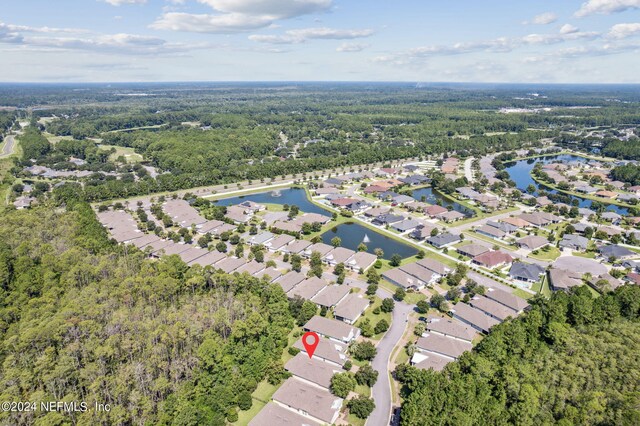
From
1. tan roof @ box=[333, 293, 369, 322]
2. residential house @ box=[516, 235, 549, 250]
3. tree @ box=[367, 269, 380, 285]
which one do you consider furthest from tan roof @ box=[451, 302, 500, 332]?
residential house @ box=[516, 235, 549, 250]

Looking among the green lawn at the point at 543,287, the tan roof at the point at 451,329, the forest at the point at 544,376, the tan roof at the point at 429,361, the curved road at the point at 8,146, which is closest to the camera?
the forest at the point at 544,376

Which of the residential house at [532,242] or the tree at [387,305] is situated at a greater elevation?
the residential house at [532,242]

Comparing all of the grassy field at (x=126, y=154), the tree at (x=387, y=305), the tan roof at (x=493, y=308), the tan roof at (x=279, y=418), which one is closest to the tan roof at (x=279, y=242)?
the tree at (x=387, y=305)

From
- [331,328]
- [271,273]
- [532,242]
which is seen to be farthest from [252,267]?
[532,242]

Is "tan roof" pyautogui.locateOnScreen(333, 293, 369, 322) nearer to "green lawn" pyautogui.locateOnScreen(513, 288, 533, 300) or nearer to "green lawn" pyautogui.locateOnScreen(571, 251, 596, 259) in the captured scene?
"green lawn" pyautogui.locateOnScreen(513, 288, 533, 300)

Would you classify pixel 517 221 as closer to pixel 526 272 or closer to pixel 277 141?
pixel 526 272

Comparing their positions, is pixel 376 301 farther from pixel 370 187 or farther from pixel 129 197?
pixel 129 197

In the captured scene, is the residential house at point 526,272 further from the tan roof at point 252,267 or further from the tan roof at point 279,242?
the tan roof at point 252,267
